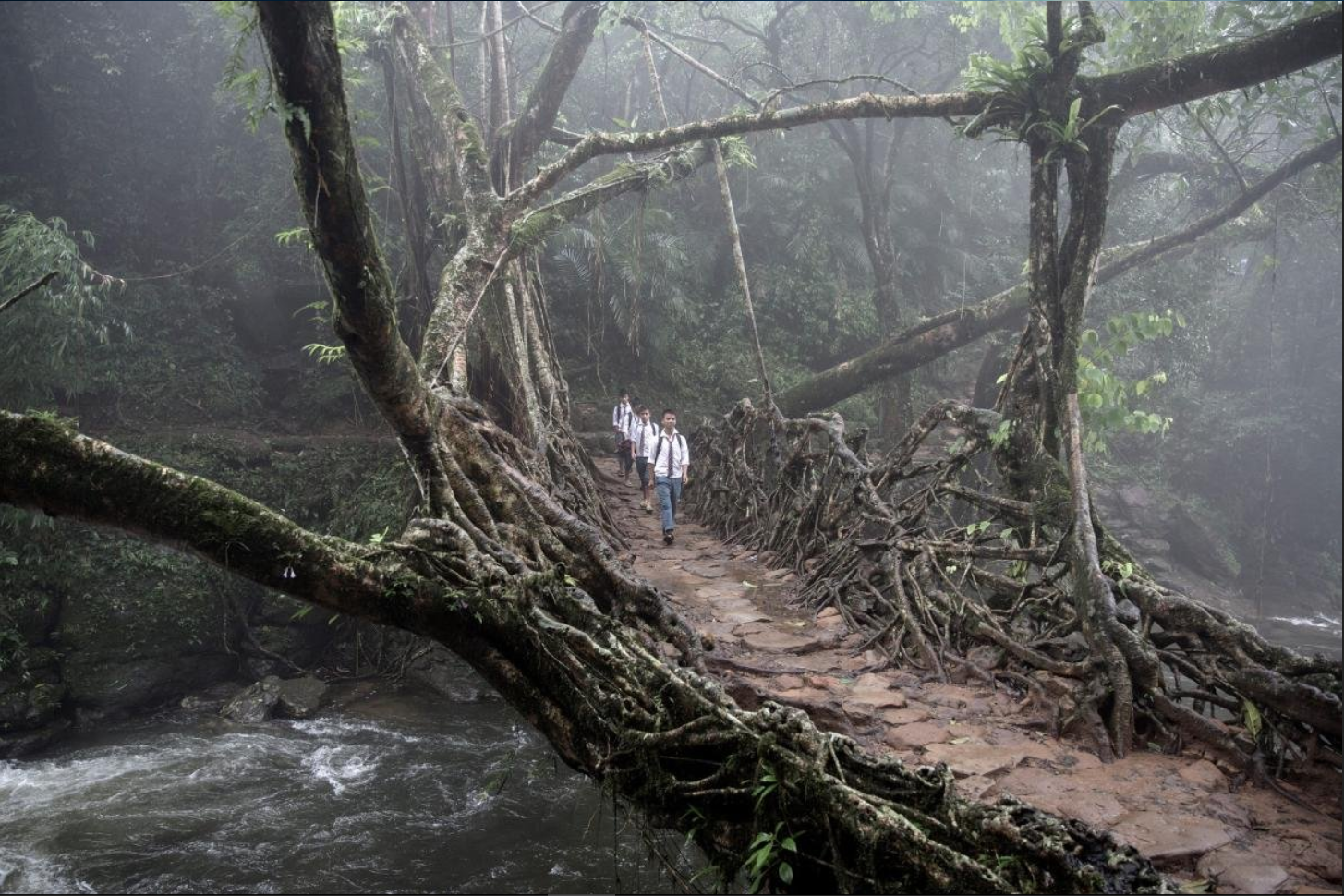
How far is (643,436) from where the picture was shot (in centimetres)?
1102

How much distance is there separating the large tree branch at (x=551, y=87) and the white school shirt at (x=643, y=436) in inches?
138

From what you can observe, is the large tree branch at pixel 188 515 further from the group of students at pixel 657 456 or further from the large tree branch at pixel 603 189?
the group of students at pixel 657 456

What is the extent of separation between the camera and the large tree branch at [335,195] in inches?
114

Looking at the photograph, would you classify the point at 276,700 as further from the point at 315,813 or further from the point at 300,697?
the point at 315,813

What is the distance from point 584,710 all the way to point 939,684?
6.95 feet

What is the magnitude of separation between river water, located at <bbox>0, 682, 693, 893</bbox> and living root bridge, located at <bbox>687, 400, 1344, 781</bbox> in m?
2.09

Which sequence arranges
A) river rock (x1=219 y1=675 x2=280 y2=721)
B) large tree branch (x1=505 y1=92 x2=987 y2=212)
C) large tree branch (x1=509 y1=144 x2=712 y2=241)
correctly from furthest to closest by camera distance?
1. large tree branch (x1=509 y1=144 x2=712 y2=241)
2. river rock (x1=219 y1=675 x2=280 y2=721)
3. large tree branch (x1=505 y1=92 x2=987 y2=212)

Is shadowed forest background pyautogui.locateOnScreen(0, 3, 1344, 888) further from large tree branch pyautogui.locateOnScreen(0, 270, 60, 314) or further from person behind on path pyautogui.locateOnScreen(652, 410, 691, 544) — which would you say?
person behind on path pyautogui.locateOnScreen(652, 410, 691, 544)

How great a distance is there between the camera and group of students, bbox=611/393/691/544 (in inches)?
361

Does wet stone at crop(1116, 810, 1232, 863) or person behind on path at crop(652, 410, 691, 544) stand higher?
person behind on path at crop(652, 410, 691, 544)

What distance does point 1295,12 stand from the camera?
540 cm

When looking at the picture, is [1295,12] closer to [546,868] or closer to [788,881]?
[788,881]

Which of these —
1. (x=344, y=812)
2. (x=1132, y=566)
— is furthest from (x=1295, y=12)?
(x=344, y=812)

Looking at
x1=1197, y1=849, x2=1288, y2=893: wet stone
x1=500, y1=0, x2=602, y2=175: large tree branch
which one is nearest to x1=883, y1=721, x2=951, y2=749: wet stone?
x1=1197, y1=849, x2=1288, y2=893: wet stone
